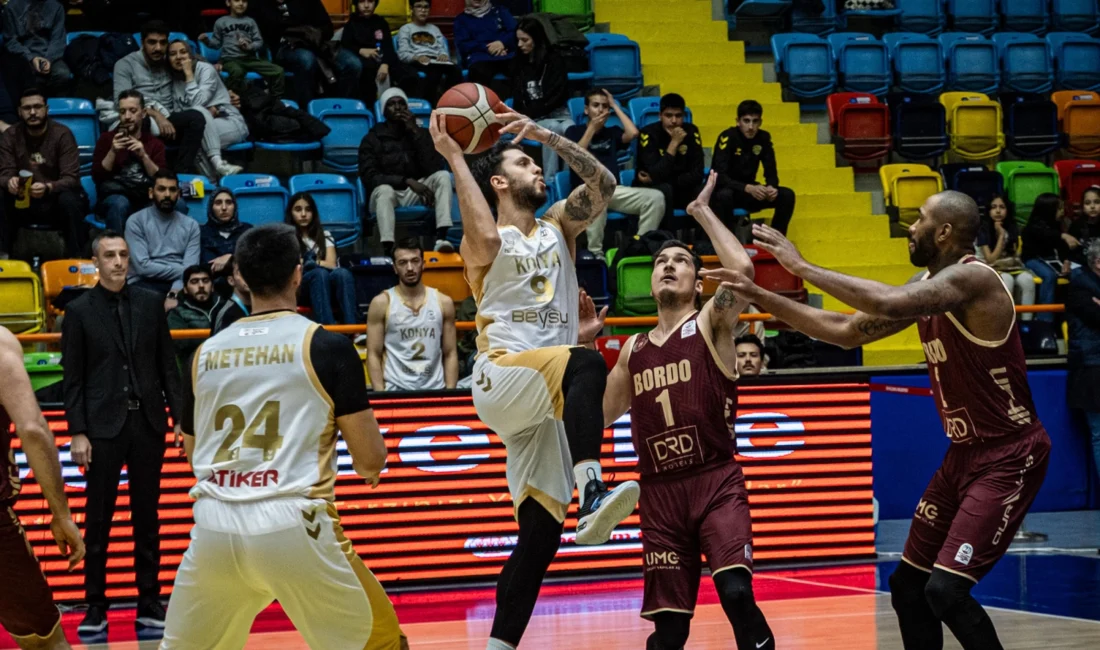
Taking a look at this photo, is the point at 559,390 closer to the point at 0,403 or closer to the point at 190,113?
the point at 0,403

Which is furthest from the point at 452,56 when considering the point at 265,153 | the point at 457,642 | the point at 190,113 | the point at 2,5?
the point at 457,642

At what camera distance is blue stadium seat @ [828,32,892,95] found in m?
15.7

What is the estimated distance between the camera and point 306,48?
535 inches

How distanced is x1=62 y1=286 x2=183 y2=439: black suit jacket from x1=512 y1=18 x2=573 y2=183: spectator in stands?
5.94 meters

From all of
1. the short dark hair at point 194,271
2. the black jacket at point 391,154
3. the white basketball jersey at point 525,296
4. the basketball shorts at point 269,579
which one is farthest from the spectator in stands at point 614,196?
the basketball shorts at point 269,579

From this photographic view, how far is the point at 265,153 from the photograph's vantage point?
13508mm

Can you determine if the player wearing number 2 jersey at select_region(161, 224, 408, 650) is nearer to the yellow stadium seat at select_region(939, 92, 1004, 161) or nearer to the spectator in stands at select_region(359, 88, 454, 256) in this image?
the spectator in stands at select_region(359, 88, 454, 256)

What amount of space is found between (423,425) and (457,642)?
7.08ft

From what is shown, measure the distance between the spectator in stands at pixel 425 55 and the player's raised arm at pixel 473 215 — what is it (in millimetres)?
8324

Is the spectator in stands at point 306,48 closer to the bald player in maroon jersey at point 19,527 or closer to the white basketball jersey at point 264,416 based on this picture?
the bald player in maroon jersey at point 19,527

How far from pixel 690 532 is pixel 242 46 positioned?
9115mm

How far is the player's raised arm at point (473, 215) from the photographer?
17.9 ft

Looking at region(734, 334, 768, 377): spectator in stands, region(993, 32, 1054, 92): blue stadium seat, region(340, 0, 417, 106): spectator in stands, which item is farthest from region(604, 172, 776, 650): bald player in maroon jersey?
region(993, 32, 1054, 92): blue stadium seat

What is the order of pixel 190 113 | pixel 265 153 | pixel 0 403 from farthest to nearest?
pixel 265 153 < pixel 190 113 < pixel 0 403
